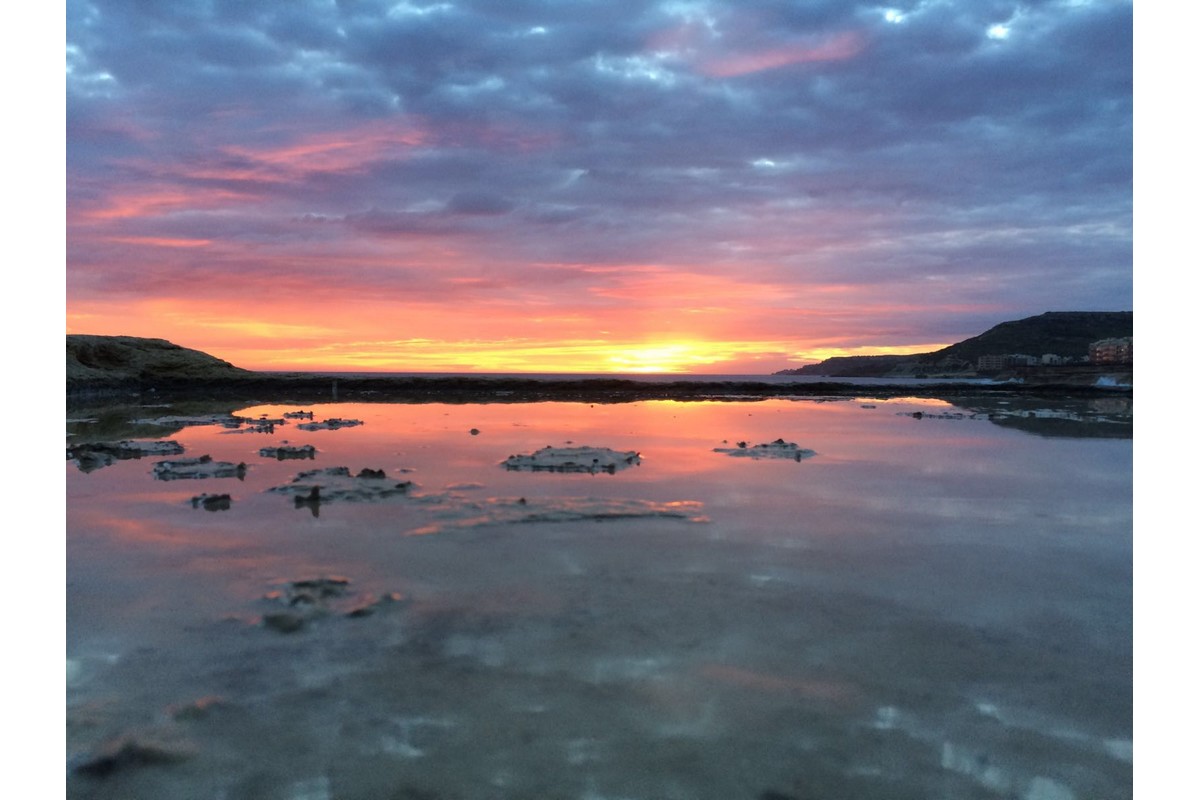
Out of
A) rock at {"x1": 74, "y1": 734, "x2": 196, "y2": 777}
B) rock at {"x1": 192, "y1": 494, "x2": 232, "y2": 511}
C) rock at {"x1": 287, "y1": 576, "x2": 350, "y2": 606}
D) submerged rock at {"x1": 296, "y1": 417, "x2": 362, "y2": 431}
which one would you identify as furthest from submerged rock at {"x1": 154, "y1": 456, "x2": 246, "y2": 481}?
rock at {"x1": 74, "y1": 734, "x2": 196, "y2": 777}

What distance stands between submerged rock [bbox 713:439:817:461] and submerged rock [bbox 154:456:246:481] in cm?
1161

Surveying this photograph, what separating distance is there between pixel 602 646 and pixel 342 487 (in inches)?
315

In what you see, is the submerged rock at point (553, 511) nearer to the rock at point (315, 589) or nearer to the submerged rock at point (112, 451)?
the rock at point (315, 589)

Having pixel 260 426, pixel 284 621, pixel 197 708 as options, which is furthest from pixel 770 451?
pixel 260 426

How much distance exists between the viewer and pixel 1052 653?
557cm

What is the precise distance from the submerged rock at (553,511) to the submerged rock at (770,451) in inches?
253

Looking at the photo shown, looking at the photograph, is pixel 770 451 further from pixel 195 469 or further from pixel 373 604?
pixel 195 469

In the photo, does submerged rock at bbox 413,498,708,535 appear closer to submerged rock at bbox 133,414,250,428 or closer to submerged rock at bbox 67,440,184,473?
submerged rock at bbox 67,440,184,473

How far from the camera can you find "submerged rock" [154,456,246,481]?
13.6 metres

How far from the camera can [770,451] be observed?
18016 millimetres

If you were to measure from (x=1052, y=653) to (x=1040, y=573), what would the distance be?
250cm

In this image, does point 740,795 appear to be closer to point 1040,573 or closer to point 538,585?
point 538,585

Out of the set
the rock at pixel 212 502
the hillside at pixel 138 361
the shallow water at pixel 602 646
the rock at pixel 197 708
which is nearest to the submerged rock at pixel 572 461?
the shallow water at pixel 602 646
